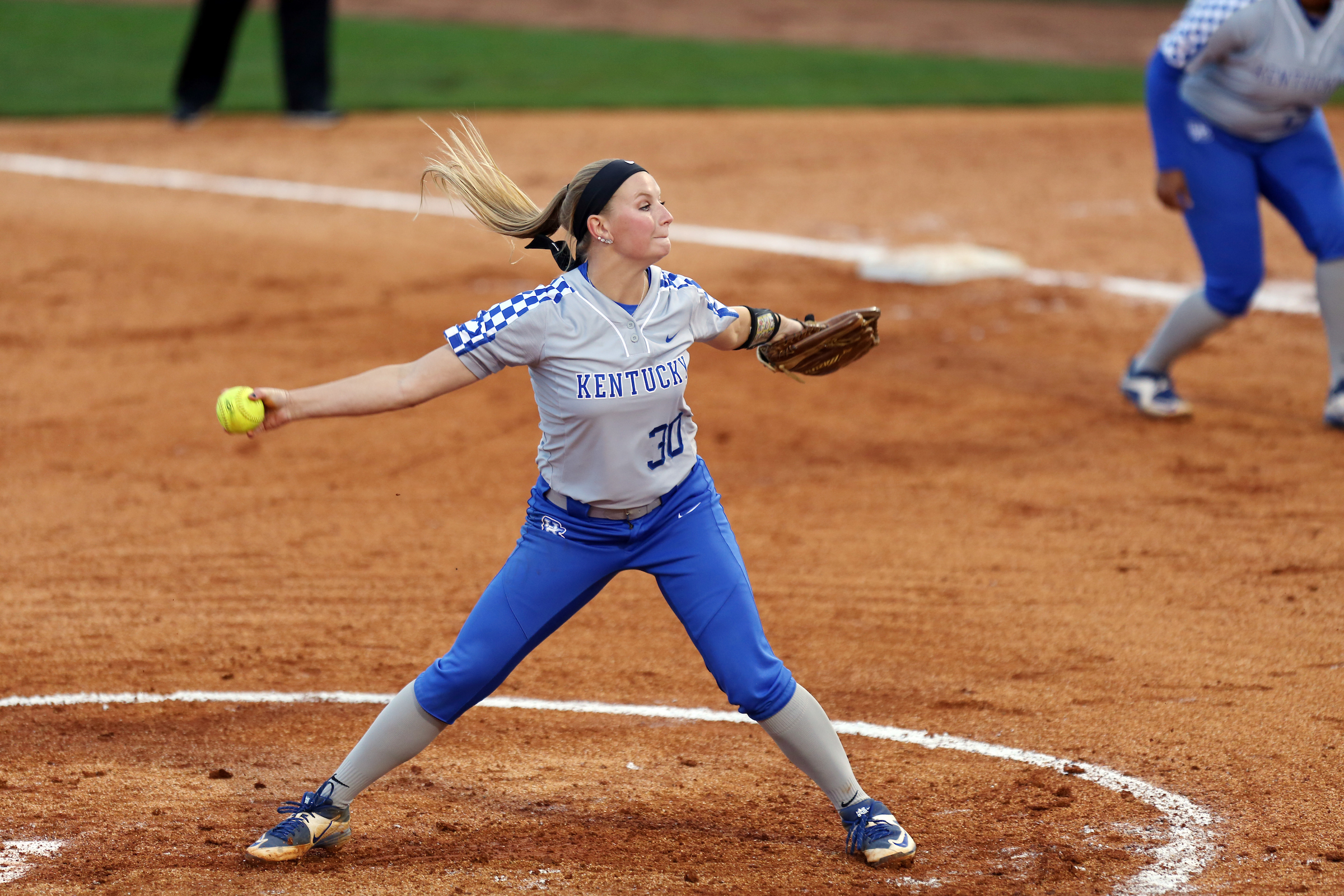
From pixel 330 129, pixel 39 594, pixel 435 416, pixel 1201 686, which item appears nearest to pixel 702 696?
pixel 1201 686

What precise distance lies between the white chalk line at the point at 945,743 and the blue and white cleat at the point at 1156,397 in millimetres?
3459

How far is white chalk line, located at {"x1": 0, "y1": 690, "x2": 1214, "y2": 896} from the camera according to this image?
12.3 feet

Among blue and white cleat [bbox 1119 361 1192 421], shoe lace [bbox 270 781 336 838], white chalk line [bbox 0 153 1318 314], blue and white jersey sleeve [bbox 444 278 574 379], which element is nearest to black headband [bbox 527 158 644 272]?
blue and white jersey sleeve [bbox 444 278 574 379]

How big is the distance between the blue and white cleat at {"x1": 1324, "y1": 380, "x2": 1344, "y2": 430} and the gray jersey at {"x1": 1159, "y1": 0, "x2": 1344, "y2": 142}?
129 cm

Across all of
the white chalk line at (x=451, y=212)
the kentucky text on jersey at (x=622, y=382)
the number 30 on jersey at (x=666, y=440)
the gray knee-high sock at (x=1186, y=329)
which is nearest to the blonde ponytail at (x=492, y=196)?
the kentucky text on jersey at (x=622, y=382)

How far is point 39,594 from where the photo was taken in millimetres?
5699

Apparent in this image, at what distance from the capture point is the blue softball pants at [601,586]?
12.1 feet

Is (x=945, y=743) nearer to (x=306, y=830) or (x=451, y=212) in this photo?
(x=306, y=830)

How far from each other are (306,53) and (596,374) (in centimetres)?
1175

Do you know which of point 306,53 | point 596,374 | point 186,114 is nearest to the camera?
point 596,374

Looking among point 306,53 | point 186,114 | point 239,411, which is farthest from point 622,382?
point 186,114

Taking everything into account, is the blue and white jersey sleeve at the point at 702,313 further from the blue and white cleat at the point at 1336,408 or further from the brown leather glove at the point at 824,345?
the blue and white cleat at the point at 1336,408

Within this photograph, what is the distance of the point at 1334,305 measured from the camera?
6.92 metres

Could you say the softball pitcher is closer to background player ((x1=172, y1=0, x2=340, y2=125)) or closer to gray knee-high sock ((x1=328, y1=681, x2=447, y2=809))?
gray knee-high sock ((x1=328, y1=681, x2=447, y2=809))
